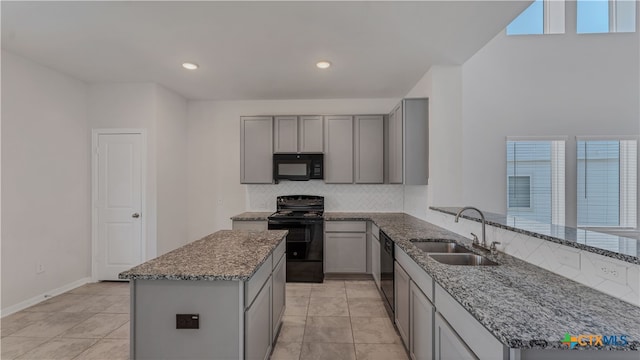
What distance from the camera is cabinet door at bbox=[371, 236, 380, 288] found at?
11.1 feet

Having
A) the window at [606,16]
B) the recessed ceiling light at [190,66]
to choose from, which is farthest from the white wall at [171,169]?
the window at [606,16]

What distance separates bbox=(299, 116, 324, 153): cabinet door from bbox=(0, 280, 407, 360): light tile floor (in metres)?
2.07

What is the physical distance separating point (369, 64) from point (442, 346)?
2.77 meters

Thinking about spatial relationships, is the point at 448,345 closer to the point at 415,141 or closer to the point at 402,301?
the point at 402,301

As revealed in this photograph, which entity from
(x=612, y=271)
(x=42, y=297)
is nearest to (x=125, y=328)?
(x=42, y=297)

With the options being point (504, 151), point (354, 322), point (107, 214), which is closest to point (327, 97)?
point (504, 151)

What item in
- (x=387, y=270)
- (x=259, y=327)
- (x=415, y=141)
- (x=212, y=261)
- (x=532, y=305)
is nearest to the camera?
(x=532, y=305)

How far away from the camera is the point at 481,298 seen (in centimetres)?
115

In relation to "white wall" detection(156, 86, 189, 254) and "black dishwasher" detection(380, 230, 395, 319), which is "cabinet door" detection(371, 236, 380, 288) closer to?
"black dishwasher" detection(380, 230, 395, 319)

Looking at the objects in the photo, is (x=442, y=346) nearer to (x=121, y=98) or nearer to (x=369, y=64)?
(x=369, y=64)

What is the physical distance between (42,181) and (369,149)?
419cm

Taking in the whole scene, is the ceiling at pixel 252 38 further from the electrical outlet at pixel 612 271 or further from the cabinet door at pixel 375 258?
the cabinet door at pixel 375 258

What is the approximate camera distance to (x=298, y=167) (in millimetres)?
4141

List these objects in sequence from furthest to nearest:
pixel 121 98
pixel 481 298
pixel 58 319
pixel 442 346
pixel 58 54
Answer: pixel 121 98 → pixel 58 54 → pixel 58 319 → pixel 442 346 → pixel 481 298
